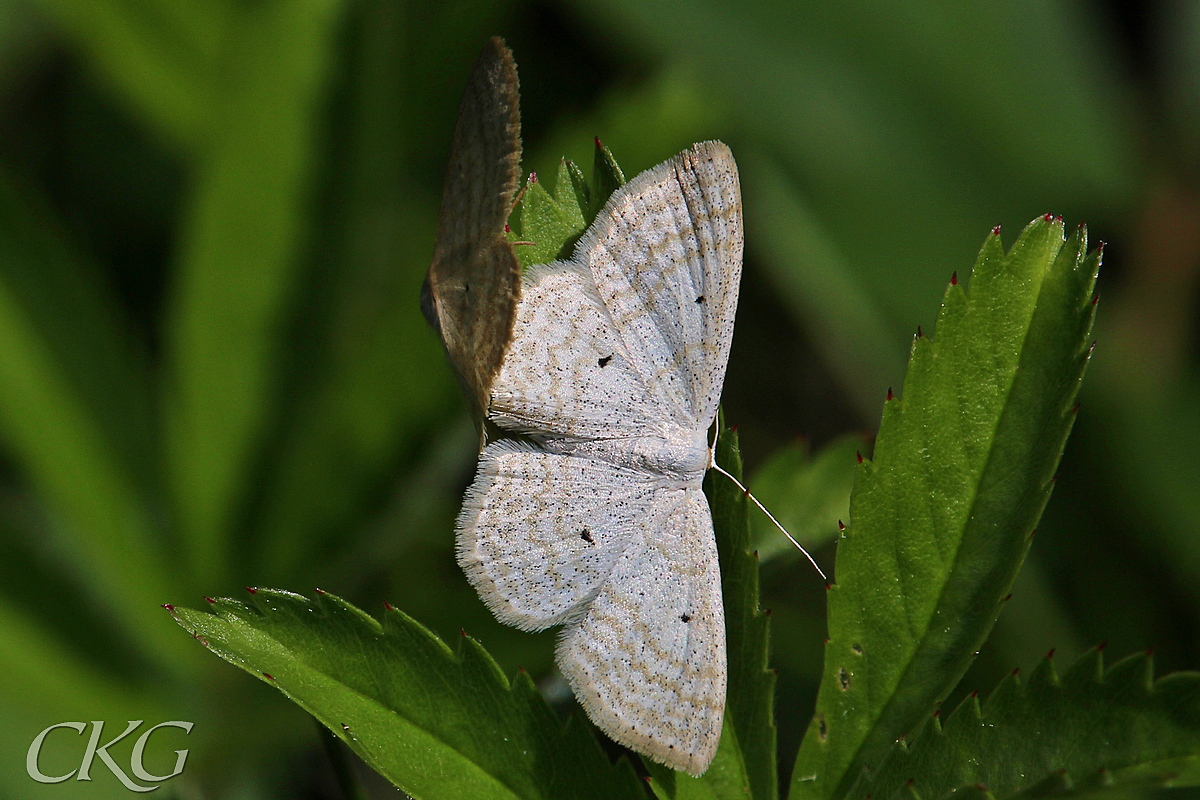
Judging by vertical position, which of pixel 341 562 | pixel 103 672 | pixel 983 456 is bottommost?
pixel 103 672

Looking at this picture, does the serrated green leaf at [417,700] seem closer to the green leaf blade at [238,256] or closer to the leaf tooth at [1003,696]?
the leaf tooth at [1003,696]

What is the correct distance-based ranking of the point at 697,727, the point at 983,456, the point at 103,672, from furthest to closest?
the point at 103,672 → the point at 983,456 → the point at 697,727

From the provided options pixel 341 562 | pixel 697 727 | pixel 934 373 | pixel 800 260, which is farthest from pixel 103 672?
pixel 800 260

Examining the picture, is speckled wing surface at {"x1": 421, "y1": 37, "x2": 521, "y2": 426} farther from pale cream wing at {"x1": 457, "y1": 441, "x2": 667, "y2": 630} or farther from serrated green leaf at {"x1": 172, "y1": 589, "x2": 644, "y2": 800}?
serrated green leaf at {"x1": 172, "y1": 589, "x2": 644, "y2": 800}

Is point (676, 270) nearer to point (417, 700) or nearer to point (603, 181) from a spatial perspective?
point (603, 181)

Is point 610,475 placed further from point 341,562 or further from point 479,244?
point 341,562

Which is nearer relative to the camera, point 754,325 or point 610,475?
point 610,475
